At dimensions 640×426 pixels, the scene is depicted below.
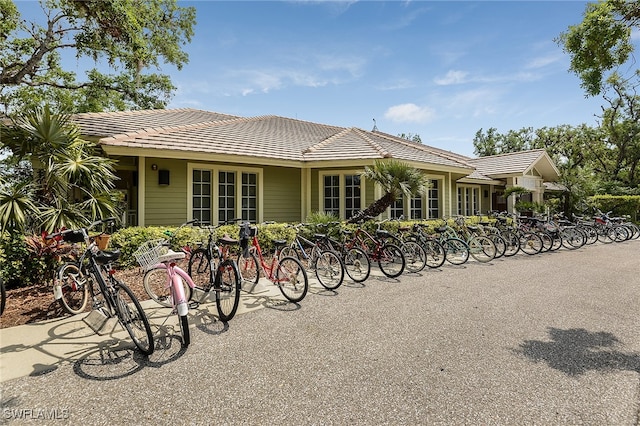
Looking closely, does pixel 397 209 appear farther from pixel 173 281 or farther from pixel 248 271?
pixel 173 281

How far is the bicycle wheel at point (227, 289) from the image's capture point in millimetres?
4273

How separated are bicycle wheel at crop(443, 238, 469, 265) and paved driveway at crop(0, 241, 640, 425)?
3189 millimetres

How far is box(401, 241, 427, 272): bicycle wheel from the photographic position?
7684 millimetres

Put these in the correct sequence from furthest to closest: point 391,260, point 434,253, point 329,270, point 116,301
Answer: point 434,253
point 391,260
point 329,270
point 116,301

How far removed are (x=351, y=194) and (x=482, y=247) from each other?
4.62m

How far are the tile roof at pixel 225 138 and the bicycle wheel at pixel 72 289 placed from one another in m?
4.46

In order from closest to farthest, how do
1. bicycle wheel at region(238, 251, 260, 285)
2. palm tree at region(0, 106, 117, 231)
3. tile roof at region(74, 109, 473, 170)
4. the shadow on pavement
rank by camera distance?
the shadow on pavement
palm tree at region(0, 106, 117, 231)
bicycle wheel at region(238, 251, 260, 285)
tile roof at region(74, 109, 473, 170)

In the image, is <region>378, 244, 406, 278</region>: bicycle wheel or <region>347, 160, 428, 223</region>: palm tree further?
Answer: <region>347, 160, 428, 223</region>: palm tree

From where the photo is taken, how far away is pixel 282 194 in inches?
455

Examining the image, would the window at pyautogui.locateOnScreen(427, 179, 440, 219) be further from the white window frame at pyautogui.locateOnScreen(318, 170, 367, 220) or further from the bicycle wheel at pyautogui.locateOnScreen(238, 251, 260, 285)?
the bicycle wheel at pyautogui.locateOnScreen(238, 251, 260, 285)

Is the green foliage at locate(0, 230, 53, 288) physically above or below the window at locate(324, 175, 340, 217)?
below

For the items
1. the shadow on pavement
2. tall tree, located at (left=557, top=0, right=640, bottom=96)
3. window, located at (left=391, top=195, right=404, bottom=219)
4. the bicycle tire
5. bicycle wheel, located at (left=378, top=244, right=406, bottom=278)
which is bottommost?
the shadow on pavement

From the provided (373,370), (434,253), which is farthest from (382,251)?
(373,370)

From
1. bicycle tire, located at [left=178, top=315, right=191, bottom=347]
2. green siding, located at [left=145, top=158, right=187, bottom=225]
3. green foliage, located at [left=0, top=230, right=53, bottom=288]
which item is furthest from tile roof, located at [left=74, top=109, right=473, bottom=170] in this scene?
bicycle tire, located at [left=178, top=315, right=191, bottom=347]
